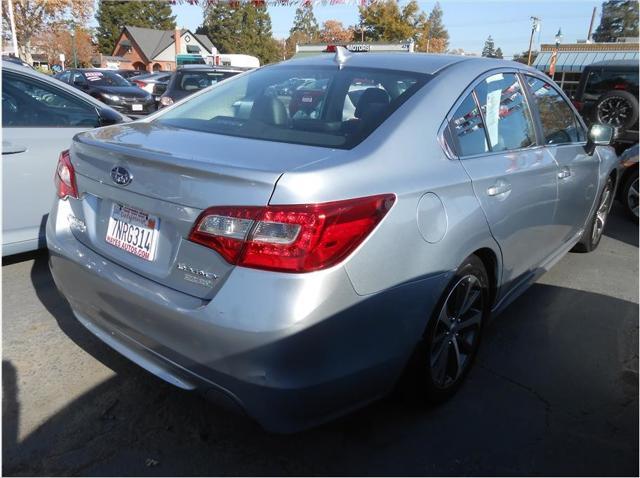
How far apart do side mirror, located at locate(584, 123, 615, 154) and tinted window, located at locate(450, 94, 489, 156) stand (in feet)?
5.56

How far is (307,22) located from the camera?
109625 mm

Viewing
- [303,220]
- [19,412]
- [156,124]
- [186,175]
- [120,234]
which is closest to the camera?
[303,220]

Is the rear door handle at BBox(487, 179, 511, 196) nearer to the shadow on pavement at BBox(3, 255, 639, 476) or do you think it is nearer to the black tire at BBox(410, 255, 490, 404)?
the black tire at BBox(410, 255, 490, 404)

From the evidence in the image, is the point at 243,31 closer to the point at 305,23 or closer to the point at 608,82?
the point at 305,23

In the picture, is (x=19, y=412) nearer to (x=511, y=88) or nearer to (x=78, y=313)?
(x=78, y=313)

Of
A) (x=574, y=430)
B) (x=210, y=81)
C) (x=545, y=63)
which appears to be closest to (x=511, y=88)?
(x=574, y=430)

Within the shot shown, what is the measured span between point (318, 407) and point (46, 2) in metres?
49.3

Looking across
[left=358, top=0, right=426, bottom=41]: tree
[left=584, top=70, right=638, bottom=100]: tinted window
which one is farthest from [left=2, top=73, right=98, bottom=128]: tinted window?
[left=358, top=0, right=426, bottom=41]: tree

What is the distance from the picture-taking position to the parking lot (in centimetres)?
221

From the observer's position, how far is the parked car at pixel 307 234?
1.78 metres

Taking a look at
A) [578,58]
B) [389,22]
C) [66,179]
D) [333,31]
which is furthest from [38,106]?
[333,31]

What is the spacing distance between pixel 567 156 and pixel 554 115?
340mm

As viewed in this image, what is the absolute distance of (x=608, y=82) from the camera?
11.0 meters

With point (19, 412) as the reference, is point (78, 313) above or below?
above
